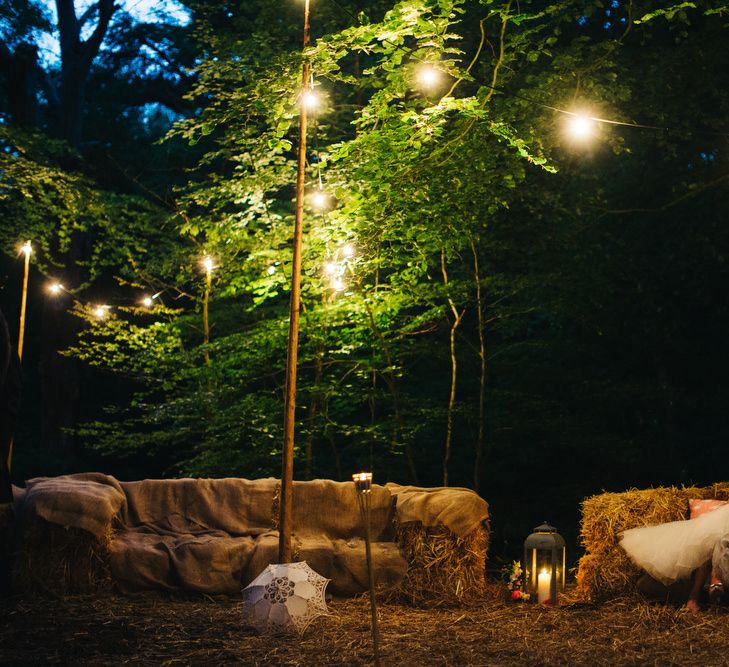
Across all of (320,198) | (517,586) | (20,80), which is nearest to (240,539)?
(517,586)

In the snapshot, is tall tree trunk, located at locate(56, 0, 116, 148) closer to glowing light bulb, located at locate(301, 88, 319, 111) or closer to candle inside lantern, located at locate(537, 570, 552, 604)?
glowing light bulb, located at locate(301, 88, 319, 111)

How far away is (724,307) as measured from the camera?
11.6m

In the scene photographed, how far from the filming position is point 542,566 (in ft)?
20.6

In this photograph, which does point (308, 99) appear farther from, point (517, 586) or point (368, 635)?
point (517, 586)

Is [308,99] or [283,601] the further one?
[308,99]

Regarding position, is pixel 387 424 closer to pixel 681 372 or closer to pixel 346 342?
pixel 346 342

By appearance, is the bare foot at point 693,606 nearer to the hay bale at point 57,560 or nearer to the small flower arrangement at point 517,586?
the small flower arrangement at point 517,586

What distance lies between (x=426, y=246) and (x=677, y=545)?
3.79 meters

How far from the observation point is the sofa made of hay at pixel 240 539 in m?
6.36

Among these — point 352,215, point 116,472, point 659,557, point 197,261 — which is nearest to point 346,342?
point 352,215

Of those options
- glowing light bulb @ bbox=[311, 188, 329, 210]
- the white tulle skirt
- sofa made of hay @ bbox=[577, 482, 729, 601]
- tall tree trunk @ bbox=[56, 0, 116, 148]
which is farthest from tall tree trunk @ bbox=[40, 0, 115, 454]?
the white tulle skirt

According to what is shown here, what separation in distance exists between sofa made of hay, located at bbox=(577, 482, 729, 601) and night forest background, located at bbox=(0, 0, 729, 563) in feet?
8.63

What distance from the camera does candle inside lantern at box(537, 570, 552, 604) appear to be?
20.4 ft

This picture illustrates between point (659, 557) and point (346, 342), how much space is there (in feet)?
13.9
